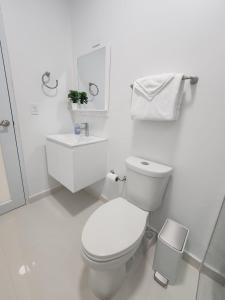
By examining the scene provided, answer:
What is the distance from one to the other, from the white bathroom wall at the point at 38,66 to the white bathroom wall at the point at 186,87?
344 mm

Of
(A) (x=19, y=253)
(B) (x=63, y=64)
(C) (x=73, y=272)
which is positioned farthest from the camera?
(B) (x=63, y=64)

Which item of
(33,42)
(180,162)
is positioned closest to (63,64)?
(33,42)

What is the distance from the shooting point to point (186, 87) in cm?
93

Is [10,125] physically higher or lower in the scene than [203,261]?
higher

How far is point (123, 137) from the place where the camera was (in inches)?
53.8

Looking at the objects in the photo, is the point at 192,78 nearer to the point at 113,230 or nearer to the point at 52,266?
A: the point at 113,230

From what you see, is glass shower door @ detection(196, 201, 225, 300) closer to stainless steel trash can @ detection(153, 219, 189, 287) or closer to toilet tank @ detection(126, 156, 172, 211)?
stainless steel trash can @ detection(153, 219, 189, 287)

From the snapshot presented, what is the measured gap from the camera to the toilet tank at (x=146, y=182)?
3.33ft

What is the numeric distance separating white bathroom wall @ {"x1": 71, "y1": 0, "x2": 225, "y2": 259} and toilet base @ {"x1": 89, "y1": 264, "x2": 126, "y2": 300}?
22.9 inches

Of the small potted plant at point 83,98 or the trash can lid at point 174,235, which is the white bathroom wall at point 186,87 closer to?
the trash can lid at point 174,235

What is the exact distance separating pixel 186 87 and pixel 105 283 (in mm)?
1314

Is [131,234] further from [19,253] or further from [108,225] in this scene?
[19,253]

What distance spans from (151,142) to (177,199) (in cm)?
49

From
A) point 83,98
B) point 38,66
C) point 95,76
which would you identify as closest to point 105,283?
point 83,98
